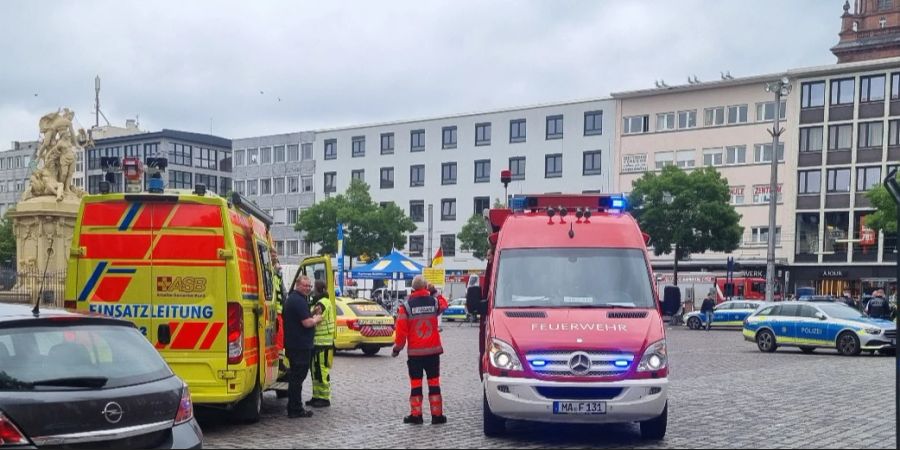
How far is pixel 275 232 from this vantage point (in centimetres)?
9281

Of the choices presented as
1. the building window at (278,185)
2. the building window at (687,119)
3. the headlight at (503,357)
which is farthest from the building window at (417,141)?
the headlight at (503,357)

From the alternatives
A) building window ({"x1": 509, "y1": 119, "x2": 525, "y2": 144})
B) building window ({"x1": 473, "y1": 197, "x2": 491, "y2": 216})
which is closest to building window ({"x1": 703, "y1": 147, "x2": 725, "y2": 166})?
building window ({"x1": 509, "y1": 119, "x2": 525, "y2": 144})

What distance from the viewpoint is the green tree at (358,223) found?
67188mm

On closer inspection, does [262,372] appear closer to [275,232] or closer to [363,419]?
[363,419]

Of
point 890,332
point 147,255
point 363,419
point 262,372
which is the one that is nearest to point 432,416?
point 363,419

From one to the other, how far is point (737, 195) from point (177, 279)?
61.2 m

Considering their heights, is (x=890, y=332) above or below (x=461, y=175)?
below

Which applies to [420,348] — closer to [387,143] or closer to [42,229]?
[42,229]

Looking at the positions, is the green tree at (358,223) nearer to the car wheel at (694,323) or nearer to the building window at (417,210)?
the building window at (417,210)

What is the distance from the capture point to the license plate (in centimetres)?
1003

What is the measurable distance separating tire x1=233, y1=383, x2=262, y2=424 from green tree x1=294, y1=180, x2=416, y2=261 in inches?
2165

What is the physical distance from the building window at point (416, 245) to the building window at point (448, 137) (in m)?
7.56

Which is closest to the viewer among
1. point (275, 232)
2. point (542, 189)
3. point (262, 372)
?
point (262, 372)

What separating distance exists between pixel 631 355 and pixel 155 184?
18.4ft
